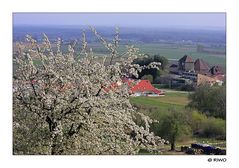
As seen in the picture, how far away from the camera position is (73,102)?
28.5 feet

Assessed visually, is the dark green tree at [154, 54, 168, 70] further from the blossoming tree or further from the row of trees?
the blossoming tree

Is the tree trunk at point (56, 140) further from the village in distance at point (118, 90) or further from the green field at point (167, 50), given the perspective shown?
the green field at point (167, 50)

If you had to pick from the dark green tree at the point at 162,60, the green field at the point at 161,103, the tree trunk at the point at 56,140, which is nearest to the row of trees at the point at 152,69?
the dark green tree at the point at 162,60

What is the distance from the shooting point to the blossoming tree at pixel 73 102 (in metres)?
8.66

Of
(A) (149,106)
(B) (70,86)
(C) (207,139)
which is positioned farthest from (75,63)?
(C) (207,139)

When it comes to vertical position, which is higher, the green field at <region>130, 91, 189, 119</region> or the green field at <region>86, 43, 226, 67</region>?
the green field at <region>86, 43, 226, 67</region>

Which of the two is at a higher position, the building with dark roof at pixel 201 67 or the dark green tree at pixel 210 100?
the building with dark roof at pixel 201 67

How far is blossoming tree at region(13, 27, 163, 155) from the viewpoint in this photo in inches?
341

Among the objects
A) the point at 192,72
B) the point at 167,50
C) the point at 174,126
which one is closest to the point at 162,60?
the point at 167,50

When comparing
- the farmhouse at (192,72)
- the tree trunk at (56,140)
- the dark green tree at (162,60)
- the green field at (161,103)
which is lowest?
the tree trunk at (56,140)

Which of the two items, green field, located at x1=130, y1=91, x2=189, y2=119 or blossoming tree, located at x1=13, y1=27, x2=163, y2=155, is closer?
blossoming tree, located at x1=13, y1=27, x2=163, y2=155

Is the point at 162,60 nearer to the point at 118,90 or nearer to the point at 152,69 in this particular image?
the point at 152,69

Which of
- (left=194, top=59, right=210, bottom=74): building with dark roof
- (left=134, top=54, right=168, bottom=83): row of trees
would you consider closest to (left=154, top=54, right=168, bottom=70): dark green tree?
(left=134, top=54, right=168, bottom=83): row of trees
